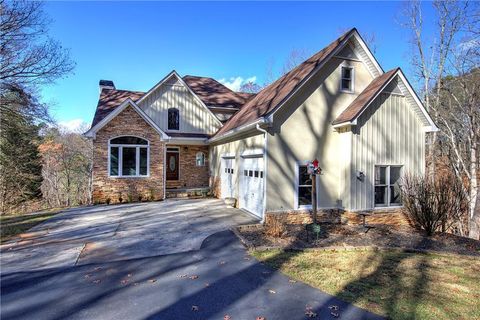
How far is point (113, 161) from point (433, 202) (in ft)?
45.3

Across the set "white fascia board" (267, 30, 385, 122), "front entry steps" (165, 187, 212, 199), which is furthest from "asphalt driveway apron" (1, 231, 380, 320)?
"front entry steps" (165, 187, 212, 199)

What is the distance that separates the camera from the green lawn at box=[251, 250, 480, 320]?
14.7 feet

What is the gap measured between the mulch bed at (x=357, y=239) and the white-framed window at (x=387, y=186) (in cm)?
124

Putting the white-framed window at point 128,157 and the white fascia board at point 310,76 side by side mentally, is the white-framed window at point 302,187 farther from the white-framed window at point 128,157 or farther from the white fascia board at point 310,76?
the white-framed window at point 128,157

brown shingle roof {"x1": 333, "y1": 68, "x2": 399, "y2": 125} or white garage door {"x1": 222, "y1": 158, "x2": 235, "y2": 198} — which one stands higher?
brown shingle roof {"x1": 333, "y1": 68, "x2": 399, "y2": 125}

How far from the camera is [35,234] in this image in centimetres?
866

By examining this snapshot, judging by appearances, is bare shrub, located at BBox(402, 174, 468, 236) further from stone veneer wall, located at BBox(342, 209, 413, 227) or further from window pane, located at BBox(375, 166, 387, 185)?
window pane, located at BBox(375, 166, 387, 185)

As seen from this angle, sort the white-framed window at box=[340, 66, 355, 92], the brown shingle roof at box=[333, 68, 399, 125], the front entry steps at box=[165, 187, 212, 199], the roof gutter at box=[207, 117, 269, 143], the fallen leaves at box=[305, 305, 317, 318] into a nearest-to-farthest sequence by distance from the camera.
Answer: the fallen leaves at box=[305, 305, 317, 318] < the roof gutter at box=[207, 117, 269, 143] < the brown shingle roof at box=[333, 68, 399, 125] < the white-framed window at box=[340, 66, 355, 92] < the front entry steps at box=[165, 187, 212, 199]

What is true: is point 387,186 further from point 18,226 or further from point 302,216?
point 18,226

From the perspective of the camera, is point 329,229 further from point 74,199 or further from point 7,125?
point 74,199

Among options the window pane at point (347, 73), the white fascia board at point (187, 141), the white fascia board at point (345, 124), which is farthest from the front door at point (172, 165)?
the window pane at point (347, 73)

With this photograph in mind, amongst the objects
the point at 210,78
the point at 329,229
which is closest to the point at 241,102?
the point at 210,78

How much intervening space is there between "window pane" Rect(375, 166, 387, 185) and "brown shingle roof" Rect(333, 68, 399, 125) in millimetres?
2324

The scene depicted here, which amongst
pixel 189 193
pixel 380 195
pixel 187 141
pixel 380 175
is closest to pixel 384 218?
pixel 380 195
